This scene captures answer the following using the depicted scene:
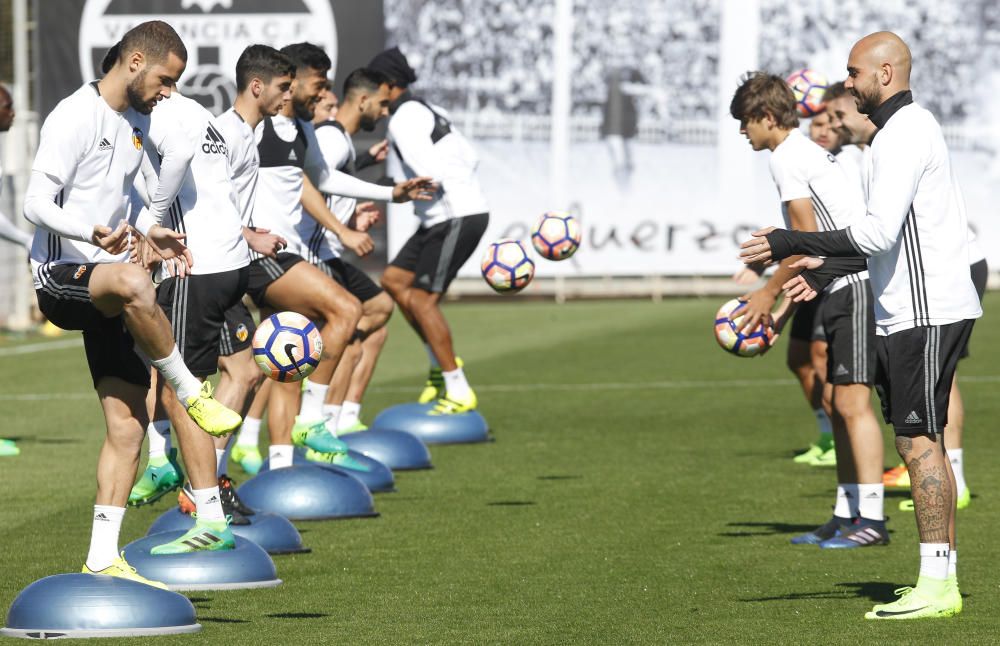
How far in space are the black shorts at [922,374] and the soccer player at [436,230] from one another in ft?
21.8

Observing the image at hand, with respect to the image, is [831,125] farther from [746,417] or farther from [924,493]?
[746,417]

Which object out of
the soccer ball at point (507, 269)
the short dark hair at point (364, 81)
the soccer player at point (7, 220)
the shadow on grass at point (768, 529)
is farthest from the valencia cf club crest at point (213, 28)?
the shadow on grass at point (768, 529)

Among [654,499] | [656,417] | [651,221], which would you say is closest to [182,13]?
[651,221]

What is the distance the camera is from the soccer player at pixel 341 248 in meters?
11.2

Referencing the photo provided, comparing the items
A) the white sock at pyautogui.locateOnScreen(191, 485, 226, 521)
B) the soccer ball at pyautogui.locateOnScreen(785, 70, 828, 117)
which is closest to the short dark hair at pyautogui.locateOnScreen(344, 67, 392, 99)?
the soccer ball at pyautogui.locateOnScreen(785, 70, 828, 117)

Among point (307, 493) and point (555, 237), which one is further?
point (555, 237)

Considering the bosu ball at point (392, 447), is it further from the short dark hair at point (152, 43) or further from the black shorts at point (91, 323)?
the short dark hair at point (152, 43)

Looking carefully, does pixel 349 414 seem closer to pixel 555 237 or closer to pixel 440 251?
pixel 440 251

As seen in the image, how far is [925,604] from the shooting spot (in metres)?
6.78

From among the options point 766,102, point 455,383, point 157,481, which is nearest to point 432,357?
point 455,383

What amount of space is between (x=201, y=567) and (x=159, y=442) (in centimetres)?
172

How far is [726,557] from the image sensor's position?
8.31m

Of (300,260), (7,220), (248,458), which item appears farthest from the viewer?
(248,458)

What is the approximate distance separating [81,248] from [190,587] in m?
1.53
